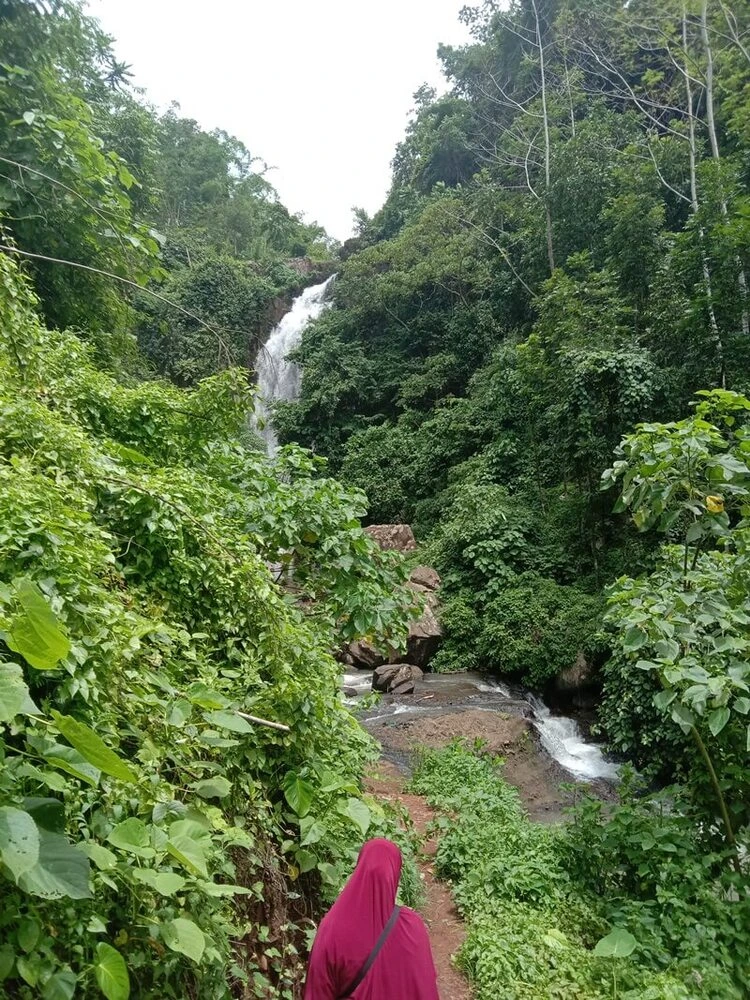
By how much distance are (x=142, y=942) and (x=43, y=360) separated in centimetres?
362

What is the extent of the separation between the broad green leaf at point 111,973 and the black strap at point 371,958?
2.25ft

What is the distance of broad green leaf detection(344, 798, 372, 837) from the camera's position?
237 cm

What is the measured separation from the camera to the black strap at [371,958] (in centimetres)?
171

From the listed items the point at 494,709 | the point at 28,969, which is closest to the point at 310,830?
the point at 28,969

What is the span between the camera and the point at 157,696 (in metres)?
2.12

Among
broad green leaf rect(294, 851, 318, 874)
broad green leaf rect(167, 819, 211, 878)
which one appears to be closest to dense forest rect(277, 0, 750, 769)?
broad green leaf rect(294, 851, 318, 874)

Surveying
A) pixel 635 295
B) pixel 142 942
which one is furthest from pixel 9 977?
pixel 635 295

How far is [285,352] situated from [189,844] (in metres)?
23.4

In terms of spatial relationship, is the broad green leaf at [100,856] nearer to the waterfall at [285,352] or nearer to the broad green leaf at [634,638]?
the broad green leaf at [634,638]

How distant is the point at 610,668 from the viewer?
8.24 meters

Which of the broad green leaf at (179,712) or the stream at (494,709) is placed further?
the stream at (494,709)

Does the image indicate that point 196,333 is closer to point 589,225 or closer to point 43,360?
point 589,225

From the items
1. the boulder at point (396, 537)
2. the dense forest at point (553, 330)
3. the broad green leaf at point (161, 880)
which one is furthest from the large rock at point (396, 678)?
the broad green leaf at point (161, 880)

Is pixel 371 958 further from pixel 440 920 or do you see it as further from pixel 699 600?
pixel 440 920
